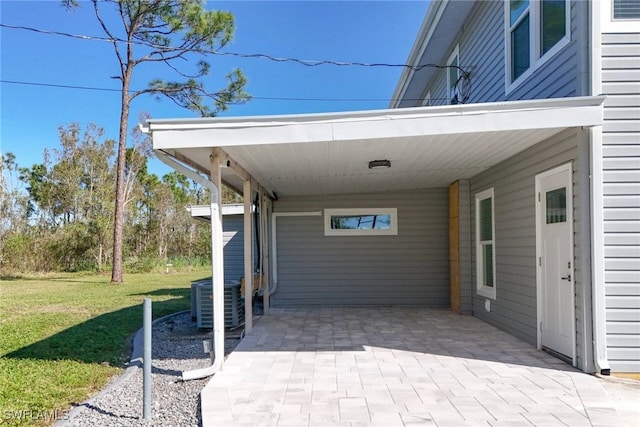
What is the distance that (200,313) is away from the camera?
580cm

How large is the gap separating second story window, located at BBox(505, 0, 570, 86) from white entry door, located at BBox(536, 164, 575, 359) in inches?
54.4

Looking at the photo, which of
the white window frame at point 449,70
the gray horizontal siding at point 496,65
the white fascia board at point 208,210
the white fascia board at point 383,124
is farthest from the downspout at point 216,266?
the white window frame at point 449,70

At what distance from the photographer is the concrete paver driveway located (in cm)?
270

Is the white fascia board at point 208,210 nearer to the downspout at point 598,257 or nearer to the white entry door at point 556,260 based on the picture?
the white entry door at point 556,260

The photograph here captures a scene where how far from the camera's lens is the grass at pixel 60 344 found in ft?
10.9

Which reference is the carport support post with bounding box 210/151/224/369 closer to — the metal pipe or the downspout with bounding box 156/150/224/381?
the downspout with bounding box 156/150/224/381

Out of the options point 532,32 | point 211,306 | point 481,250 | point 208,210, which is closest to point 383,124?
point 532,32

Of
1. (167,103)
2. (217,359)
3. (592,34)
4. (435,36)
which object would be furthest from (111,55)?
(592,34)

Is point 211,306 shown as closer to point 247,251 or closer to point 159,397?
point 247,251

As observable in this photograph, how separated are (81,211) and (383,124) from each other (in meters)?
18.5

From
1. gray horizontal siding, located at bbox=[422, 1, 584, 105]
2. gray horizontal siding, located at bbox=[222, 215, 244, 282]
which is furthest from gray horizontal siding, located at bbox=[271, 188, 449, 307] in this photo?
gray horizontal siding, located at bbox=[422, 1, 584, 105]

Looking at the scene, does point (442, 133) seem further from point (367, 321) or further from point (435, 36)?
point (435, 36)

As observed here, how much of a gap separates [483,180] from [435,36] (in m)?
3.01

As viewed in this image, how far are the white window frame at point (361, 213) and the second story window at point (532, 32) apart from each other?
312 centimetres
